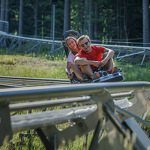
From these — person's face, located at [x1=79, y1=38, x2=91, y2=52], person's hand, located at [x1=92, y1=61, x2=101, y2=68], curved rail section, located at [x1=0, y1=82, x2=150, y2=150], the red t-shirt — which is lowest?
curved rail section, located at [x1=0, y1=82, x2=150, y2=150]

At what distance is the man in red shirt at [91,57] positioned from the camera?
463 centimetres

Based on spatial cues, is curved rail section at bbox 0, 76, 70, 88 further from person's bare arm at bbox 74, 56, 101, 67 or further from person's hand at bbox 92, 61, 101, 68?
person's hand at bbox 92, 61, 101, 68

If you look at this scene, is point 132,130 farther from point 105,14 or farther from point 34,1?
point 34,1

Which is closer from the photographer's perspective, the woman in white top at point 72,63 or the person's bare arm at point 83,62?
the person's bare arm at point 83,62

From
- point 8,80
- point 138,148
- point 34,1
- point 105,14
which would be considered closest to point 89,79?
point 8,80

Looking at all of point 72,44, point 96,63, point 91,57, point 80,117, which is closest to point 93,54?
point 91,57

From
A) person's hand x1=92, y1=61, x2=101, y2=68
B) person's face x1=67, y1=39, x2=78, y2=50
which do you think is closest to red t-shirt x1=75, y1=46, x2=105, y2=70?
person's hand x1=92, y1=61, x2=101, y2=68

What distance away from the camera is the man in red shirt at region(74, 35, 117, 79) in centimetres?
463

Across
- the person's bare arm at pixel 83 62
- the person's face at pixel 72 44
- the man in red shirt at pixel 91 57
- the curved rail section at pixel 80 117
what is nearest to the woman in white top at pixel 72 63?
the person's face at pixel 72 44

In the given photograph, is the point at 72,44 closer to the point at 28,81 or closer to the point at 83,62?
the point at 83,62

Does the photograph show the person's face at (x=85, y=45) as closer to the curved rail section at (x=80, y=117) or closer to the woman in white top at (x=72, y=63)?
the woman in white top at (x=72, y=63)

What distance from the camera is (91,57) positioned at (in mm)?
4848

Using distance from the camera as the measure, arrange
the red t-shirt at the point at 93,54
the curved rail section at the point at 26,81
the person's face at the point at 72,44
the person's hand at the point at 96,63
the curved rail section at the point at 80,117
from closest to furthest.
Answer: the curved rail section at the point at 80,117 → the curved rail section at the point at 26,81 → the person's hand at the point at 96,63 → the red t-shirt at the point at 93,54 → the person's face at the point at 72,44

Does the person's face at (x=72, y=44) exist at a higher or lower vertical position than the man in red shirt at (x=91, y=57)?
higher
